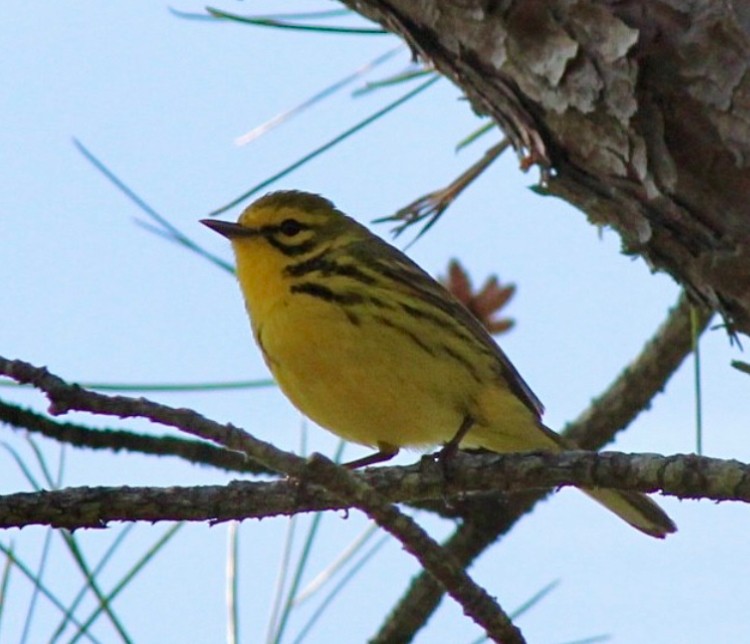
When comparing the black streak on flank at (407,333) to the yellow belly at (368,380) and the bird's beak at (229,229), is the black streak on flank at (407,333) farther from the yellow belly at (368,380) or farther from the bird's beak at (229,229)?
the bird's beak at (229,229)

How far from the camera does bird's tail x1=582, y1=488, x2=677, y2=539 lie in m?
4.17

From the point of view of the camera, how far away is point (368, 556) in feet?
12.2

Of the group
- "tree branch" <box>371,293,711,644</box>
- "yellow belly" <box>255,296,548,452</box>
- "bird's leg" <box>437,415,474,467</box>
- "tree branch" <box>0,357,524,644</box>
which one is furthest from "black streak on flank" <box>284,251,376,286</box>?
"tree branch" <box>0,357,524,644</box>

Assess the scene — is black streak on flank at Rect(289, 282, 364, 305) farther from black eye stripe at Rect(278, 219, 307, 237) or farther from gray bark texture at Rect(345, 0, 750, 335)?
gray bark texture at Rect(345, 0, 750, 335)

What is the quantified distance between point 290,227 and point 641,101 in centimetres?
167

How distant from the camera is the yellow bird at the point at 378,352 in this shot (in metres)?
3.92

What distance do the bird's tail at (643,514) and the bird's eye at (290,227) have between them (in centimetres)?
125

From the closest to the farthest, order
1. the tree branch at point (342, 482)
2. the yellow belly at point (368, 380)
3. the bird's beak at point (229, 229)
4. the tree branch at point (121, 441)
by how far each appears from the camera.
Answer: the tree branch at point (342, 482)
the tree branch at point (121, 441)
the yellow belly at point (368, 380)
the bird's beak at point (229, 229)

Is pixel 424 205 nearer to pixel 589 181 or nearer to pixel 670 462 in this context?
pixel 589 181

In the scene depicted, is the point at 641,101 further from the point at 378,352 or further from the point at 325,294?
the point at 325,294

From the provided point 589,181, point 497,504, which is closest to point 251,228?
point 497,504

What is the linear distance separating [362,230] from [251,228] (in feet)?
1.80

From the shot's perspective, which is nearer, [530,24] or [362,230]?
[530,24]

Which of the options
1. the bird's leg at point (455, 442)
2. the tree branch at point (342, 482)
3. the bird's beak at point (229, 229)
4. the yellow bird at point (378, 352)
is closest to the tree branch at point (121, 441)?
the bird's leg at point (455, 442)
